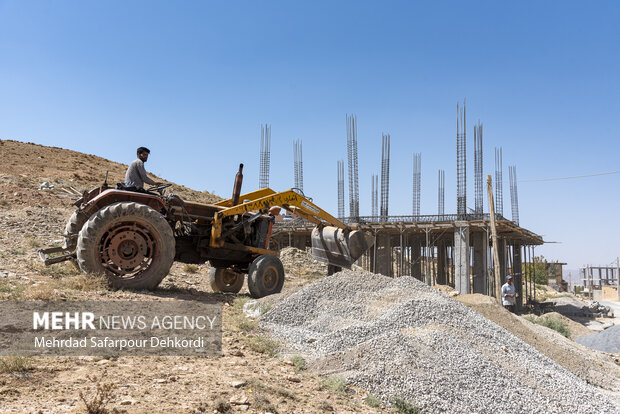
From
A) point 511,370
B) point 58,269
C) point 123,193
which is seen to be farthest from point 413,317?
point 58,269

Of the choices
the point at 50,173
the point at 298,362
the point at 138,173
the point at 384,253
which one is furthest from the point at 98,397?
the point at 50,173

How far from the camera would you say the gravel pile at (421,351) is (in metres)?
5.47

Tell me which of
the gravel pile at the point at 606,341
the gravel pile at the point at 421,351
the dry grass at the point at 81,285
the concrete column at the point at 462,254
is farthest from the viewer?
the concrete column at the point at 462,254

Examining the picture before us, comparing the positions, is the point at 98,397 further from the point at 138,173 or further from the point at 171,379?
the point at 138,173

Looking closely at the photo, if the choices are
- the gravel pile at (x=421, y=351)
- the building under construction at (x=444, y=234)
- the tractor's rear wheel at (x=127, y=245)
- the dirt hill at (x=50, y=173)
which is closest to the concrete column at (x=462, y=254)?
the building under construction at (x=444, y=234)

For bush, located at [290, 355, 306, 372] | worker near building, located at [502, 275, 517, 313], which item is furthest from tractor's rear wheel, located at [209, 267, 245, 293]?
worker near building, located at [502, 275, 517, 313]

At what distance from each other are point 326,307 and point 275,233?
Answer: 21.0 m

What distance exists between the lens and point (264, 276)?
10.6 metres

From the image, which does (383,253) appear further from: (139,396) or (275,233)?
(139,396)

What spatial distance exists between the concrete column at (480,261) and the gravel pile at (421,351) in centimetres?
1617

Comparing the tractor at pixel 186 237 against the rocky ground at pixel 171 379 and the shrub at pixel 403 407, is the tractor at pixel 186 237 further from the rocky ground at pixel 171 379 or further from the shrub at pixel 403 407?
the shrub at pixel 403 407

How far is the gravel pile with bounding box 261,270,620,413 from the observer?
5.47 meters

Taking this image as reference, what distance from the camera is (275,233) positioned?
29.6 m

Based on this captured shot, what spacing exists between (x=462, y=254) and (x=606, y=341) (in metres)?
9.95
